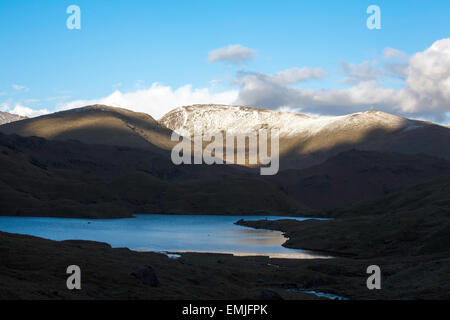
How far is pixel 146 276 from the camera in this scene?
41.7m

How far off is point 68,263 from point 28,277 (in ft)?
18.4

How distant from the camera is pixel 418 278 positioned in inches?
2021

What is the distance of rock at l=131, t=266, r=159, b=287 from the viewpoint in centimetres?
4138
